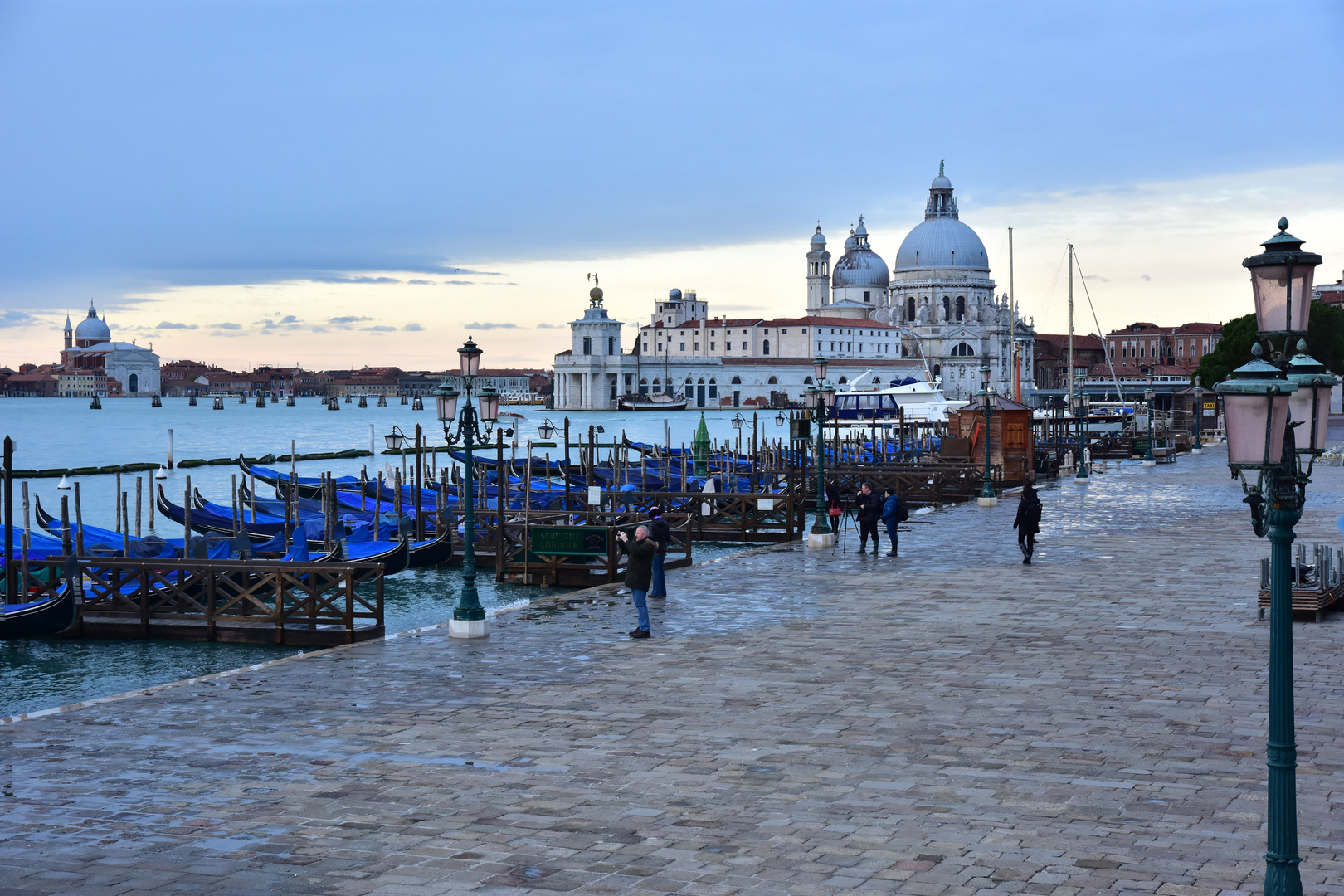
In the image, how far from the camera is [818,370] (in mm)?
23203

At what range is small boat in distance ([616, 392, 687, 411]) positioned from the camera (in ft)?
514

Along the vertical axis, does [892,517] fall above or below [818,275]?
below

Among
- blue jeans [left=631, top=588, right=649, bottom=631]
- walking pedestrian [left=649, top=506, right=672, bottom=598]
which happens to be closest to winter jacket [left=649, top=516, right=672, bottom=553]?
walking pedestrian [left=649, top=506, right=672, bottom=598]

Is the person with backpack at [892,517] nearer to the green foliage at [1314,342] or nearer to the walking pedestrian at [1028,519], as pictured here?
the walking pedestrian at [1028,519]

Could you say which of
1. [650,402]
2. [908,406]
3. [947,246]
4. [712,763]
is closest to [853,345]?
[947,246]

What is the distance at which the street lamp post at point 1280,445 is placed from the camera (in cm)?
539

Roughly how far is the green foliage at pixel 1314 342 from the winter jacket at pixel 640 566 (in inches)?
2031

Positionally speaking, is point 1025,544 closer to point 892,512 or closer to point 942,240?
point 892,512

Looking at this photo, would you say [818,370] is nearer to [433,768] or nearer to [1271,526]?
[433,768]

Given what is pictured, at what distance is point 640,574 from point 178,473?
52428mm

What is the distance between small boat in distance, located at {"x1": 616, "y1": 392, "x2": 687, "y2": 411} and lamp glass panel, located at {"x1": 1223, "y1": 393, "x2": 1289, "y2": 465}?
495 ft

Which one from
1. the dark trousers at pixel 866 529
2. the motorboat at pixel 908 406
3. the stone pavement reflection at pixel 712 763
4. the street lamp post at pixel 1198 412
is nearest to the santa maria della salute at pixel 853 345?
the motorboat at pixel 908 406

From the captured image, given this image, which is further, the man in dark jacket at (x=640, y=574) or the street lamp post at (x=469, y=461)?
the street lamp post at (x=469, y=461)

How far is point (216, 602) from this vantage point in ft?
55.3
